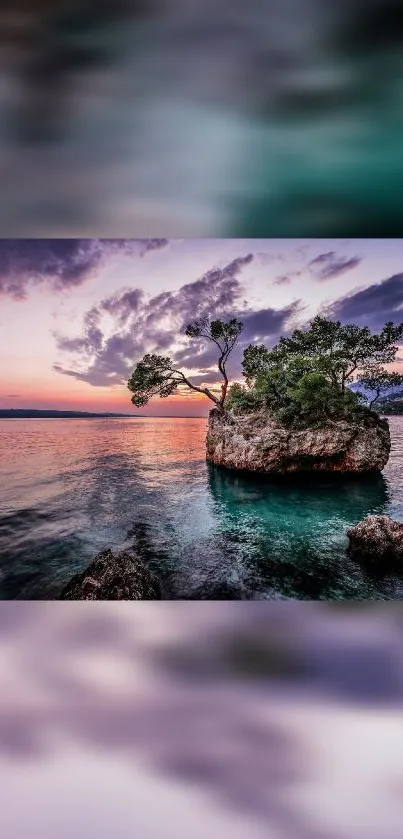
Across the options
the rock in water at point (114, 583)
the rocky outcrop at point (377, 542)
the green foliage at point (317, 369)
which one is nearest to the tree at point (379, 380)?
the green foliage at point (317, 369)

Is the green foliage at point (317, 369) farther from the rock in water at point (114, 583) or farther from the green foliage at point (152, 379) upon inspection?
the rock in water at point (114, 583)

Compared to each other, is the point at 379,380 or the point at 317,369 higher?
the point at 317,369

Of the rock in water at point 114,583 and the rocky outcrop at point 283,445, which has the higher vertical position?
the rocky outcrop at point 283,445

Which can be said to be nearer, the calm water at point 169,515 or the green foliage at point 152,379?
the calm water at point 169,515

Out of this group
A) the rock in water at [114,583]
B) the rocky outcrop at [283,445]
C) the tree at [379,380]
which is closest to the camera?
the rock in water at [114,583]

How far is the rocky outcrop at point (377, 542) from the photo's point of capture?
10.2ft

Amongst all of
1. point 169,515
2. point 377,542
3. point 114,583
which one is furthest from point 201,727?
point 377,542

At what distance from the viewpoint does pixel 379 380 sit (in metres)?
3.70
